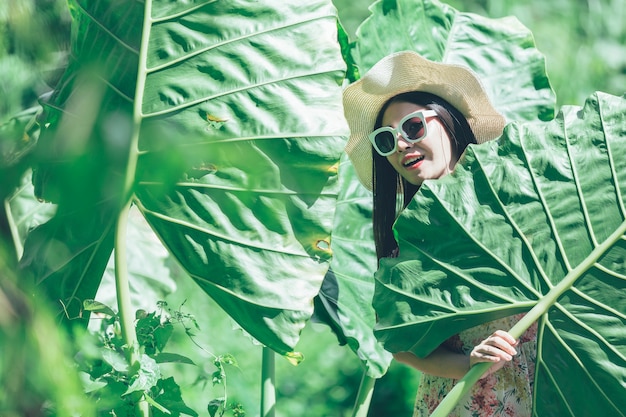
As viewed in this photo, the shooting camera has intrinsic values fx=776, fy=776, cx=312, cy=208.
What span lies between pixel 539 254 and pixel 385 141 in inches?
16.6

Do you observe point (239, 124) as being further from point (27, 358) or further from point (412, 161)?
point (27, 358)

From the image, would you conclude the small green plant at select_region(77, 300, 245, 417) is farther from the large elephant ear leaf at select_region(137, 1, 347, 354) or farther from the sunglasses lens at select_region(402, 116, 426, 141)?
the sunglasses lens at select_region(402, 116, 426, 141)

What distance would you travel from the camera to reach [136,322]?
1.43 m

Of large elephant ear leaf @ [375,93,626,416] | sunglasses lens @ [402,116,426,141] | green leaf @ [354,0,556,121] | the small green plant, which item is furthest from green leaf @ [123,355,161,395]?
green leaf @ [354,0,556,121]

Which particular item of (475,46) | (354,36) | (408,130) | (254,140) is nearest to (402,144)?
(408,130)

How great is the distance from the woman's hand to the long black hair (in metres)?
0.36

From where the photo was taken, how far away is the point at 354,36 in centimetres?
432

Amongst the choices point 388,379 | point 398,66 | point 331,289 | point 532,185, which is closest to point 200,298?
point 388,379

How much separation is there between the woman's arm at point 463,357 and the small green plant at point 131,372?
35cm

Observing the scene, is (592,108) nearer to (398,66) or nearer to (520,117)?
(398,66)

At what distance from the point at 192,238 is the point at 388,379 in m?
2.40

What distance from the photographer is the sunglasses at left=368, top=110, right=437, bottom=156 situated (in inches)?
58.9

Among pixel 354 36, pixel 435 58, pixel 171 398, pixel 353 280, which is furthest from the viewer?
pixel 354 36

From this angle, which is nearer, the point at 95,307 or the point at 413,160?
the point at 95,307
